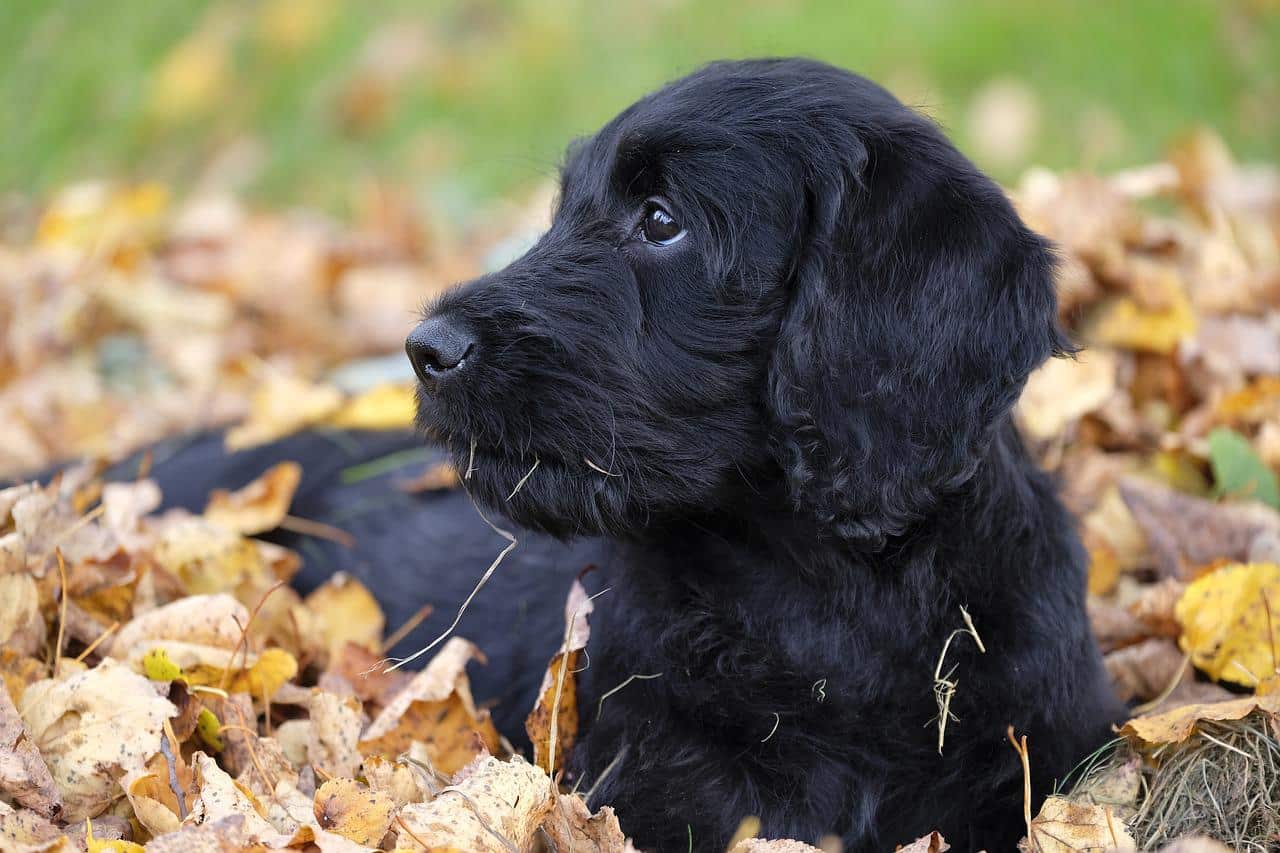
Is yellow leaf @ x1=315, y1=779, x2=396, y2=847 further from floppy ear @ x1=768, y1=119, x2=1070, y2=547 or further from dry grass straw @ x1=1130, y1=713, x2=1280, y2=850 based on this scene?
dry grass straw @ x1=1130, y1=713, x2=1280, y2=850

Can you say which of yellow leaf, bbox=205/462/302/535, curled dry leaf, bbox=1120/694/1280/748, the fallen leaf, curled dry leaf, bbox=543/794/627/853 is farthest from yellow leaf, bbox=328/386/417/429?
curled dry leaf, bbox=1120/694/1280/748

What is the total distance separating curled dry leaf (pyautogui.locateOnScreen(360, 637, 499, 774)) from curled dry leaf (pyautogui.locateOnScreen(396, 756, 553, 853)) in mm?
391

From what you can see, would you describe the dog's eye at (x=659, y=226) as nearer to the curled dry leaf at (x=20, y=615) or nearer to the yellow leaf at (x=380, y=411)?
the curled dry leaf at (x=20, y=615)

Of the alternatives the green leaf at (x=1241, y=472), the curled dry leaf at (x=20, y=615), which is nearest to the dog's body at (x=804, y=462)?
the curled dry leaf at (x=20, y=615)

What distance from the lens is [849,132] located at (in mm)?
2607

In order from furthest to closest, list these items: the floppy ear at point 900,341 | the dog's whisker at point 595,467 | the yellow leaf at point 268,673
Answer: the yellow leaf at point 268,673
the dog's whisker at point 595,467
the floppy ear at point 900,341

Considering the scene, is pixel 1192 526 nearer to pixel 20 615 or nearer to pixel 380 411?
pixel 380 411

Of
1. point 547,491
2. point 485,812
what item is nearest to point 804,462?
point 547,491

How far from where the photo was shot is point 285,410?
14.7 feet

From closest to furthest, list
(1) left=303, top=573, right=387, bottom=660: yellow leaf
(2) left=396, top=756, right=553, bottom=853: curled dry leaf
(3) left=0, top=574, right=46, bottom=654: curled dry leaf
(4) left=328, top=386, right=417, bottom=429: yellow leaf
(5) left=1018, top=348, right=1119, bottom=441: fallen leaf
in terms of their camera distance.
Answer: (2) left=396, top=756, right=553, bottom=853: curled dry leaf < (3) left=0, top=574, right=46, bottom=654: curled dry leaf < (1) left=303, top=573, right=387, bottom=660: yellow leaf < (5) left=1018, top=348, right=1119, bottom=441: fallen leaf < (4) left=328, top=386, right=417, bottom=429: yellow leaf

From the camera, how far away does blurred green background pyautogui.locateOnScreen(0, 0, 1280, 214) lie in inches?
315

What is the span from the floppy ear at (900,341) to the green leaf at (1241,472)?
127cm

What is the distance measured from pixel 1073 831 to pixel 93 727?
184 cm

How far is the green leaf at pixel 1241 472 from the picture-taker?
352 cm
